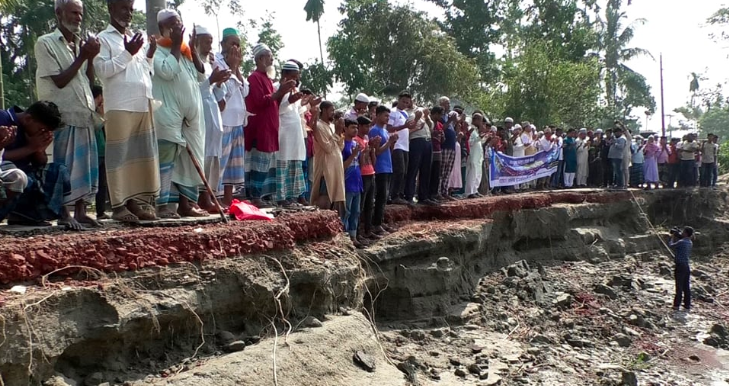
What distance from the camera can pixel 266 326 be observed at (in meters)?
4.89

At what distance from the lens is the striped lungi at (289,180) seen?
6.74 meters

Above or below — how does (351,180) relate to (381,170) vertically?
below

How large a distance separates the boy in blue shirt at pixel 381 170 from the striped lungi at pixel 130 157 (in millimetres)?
3568

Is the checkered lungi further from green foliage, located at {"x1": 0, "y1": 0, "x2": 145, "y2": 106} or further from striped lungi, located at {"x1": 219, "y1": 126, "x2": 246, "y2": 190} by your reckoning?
green foliage, located at {"x1": 0, "y1": 0, "x2": 145, "y2": 106}

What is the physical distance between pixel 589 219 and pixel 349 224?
9.03 metres

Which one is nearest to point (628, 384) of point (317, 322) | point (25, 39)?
point (317, 322)

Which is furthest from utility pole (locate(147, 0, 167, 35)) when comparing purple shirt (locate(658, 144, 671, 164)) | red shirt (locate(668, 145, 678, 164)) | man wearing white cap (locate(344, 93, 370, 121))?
red shirt (locate(668, 145, 678, 164))

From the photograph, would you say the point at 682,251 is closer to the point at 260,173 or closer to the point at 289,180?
the point at 289,180

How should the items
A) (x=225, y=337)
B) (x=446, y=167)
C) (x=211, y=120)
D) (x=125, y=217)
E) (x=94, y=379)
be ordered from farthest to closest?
1. (x=446, y=167)
2. (x=211, y=120)
3. (x=125, y=217)
4. (x=225, y=337)
5. (x=94, y=379)

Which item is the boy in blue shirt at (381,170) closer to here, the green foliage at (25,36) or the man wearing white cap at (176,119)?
the man wearing white cap at (176,119)

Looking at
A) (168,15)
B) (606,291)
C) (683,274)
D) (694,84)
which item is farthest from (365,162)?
(694,84)

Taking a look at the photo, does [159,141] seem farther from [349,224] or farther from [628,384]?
[628,384]

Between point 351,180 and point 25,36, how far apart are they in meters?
17.2

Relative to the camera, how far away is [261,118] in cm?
644
